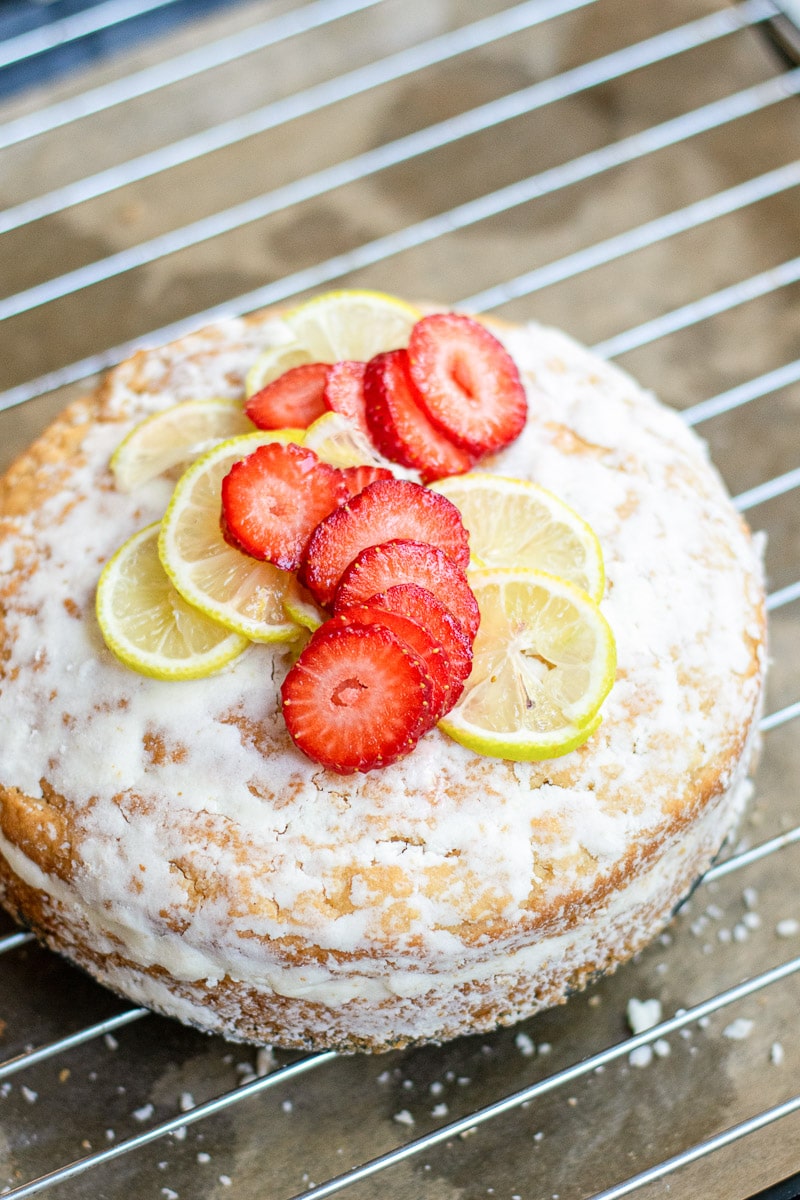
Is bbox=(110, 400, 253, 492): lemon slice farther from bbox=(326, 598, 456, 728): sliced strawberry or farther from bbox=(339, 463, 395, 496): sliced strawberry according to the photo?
bbox=(326, 598, 456, 728): sliced strawberry

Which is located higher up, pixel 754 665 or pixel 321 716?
pixel 321 716

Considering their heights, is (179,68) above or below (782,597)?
above

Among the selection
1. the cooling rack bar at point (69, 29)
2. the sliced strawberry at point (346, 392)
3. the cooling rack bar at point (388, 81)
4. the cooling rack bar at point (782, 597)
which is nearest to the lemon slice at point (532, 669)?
the sliced strawberry at point (346, 392)

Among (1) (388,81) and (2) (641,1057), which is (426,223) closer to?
(1) (388,81)

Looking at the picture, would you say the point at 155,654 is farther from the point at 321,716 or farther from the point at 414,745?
the point at 414,745

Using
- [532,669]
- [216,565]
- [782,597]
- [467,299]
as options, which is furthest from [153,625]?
[467,299]

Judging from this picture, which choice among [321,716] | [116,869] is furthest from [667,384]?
[116,869]
